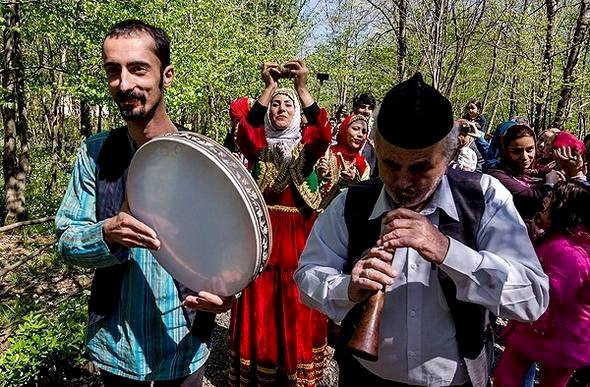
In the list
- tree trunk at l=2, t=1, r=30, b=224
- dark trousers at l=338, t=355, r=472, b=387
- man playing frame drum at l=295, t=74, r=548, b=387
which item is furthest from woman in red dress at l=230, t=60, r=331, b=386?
tree trunk at l=2, t=1, r=30, b=224

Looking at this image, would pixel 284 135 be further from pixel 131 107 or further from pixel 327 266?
Answer: pixel 327 266

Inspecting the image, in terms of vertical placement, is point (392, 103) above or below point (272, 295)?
above

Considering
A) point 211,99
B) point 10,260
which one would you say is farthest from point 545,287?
point 211,99

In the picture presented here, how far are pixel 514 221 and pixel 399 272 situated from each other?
0.37 meters

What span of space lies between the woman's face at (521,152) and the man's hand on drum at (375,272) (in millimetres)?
2588

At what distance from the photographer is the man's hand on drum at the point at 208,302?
1.61 metres

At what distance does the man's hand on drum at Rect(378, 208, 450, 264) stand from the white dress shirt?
112 mm

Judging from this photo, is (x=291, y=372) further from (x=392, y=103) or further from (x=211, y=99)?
(x=211, y=99)

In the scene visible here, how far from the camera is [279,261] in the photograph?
344 cm

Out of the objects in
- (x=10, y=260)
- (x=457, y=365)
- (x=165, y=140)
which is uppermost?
(x=165, y=140)

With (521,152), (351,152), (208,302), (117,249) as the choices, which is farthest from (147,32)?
(351,152)

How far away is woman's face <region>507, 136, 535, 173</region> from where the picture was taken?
342cm

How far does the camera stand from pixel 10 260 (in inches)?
261

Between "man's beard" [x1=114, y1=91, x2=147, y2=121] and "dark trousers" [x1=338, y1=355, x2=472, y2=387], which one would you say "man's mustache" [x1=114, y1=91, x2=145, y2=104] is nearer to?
"man's beard" [x1=114, y1=91, x2=147, y2=121]
